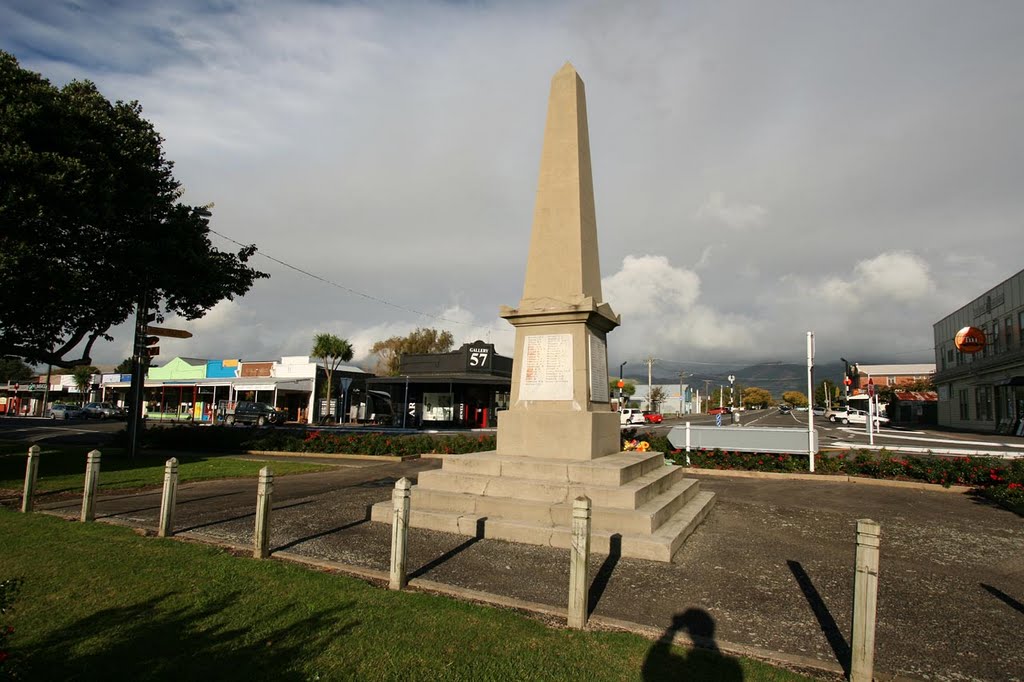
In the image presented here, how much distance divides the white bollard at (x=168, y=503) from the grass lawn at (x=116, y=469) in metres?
4.02

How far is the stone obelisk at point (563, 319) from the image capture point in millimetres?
9328

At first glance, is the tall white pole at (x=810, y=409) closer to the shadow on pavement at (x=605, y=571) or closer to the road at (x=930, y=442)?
the road at (x=930, y=442)

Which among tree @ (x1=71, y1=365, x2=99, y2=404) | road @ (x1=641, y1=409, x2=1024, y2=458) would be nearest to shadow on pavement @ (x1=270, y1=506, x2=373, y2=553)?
road @ (x1=641, y1=409, x2=1024, y2=458)

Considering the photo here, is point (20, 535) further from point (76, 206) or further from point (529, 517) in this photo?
point (76, 206)

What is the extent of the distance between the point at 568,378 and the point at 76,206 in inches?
519

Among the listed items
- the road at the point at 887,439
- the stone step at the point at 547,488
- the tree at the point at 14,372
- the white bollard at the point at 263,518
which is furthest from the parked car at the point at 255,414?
the tree at the point at 14,372

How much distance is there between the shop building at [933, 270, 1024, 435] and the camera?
3366 cm

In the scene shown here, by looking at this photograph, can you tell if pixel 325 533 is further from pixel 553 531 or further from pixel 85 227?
pixel 85 227

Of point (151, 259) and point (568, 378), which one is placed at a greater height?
point (151, 259)

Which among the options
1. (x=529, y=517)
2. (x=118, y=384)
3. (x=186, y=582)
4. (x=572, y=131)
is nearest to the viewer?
(x=186, y=582)

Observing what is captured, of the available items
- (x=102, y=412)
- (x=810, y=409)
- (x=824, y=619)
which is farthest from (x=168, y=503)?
(x=102, y=412)

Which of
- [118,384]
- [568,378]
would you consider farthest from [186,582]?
[118,384]

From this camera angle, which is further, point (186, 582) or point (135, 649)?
point (186, 582)

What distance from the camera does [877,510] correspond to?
9.89 m
